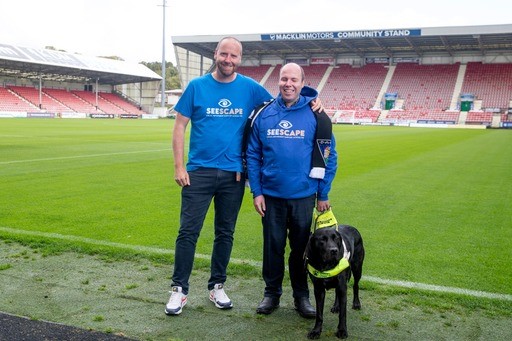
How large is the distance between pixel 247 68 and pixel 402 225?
64.0 metres

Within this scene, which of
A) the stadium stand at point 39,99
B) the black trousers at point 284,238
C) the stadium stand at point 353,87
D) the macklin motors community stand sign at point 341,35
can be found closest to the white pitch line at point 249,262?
the black trousers at point 284,238

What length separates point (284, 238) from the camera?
424cm

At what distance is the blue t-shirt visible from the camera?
410cm

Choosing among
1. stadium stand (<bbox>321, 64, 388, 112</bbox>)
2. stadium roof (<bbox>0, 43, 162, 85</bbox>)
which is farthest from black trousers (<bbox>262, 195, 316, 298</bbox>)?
stadium stand (<bbox>321, 64, 388, 112</bbox>)

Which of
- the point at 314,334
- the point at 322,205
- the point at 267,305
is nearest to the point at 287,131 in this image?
the point at 322,205

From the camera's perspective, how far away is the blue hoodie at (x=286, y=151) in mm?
3994

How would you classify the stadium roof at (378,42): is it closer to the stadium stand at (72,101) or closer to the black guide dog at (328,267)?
the stadium stand at (72,101)

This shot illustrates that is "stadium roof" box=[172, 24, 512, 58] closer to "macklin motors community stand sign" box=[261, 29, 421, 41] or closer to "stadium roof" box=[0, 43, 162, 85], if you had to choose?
"macklin motors community stand sign" box=[261, 29, 421, 41]

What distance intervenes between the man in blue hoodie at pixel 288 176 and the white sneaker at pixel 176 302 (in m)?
0.61

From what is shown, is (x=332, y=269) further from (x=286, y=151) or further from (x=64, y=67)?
(x=64, y=67)

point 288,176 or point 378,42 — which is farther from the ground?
point 378,42

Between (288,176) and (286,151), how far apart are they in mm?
201

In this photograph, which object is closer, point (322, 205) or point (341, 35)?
point (322, 205)

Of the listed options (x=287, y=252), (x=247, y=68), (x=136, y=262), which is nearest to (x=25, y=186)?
(x=136, y=262)
